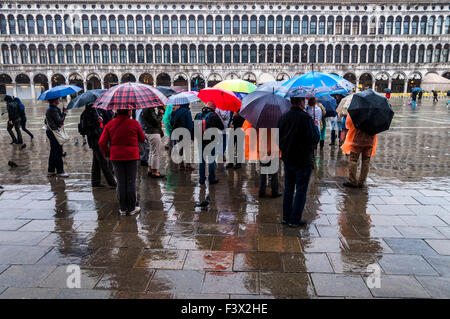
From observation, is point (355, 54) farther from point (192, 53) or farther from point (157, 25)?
point (157, 25)

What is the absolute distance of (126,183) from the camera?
5.04 meters

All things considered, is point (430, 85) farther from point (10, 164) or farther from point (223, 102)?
point (10, 164)

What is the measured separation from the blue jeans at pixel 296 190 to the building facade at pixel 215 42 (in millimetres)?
48635

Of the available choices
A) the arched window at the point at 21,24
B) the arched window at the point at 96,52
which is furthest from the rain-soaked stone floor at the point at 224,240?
the arched window at the point at 21,24

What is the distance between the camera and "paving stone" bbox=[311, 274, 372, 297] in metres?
3.00

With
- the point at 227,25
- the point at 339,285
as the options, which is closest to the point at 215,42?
the point at 227,25

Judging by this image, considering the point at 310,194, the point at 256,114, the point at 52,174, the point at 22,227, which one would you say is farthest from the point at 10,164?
the point at 310,194

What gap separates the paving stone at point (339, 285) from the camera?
3002 millimetres

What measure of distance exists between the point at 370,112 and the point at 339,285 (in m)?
3.56

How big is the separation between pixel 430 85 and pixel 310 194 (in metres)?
28.4

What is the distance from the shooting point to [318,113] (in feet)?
27.0

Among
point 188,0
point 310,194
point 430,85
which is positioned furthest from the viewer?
point 188,0

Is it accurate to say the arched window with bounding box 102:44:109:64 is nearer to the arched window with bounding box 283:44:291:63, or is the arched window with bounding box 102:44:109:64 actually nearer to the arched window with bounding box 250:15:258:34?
the arched window with bounding box 250:15:258:34

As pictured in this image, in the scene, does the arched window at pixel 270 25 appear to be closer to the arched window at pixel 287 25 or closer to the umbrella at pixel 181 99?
the arched window at pixel 287 25
